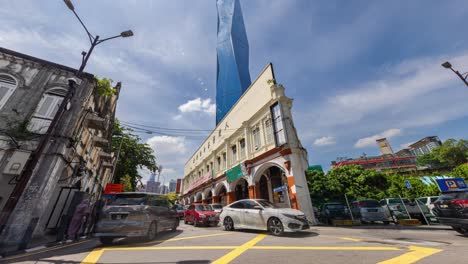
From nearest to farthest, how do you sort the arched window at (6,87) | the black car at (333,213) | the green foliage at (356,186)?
the arched window at (6,87)
the black car at (333,213)
the green foliage at (356,186)

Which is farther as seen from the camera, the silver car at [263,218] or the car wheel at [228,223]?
the car wheel at [228,223]

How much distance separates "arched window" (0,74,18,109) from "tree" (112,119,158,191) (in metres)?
11.6

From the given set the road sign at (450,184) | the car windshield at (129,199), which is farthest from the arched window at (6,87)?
the road sign at (450,184)

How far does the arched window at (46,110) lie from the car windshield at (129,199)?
6403mm

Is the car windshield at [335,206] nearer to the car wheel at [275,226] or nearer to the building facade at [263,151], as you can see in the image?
the building facade at [263,151]

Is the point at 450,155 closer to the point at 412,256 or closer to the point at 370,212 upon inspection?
the point at 370,212

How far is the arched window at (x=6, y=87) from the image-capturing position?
30.9 feet

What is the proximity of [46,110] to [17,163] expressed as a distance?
2985 mm

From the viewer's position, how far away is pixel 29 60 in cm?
1090

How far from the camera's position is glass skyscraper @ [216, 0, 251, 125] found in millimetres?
37719

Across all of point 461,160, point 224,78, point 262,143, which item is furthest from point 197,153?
point 461,160

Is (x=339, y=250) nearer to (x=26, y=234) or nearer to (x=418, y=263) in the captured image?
(x=418, y=263)

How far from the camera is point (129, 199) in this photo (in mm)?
6637

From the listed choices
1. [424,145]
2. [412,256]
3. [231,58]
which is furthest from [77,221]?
[424,145]
